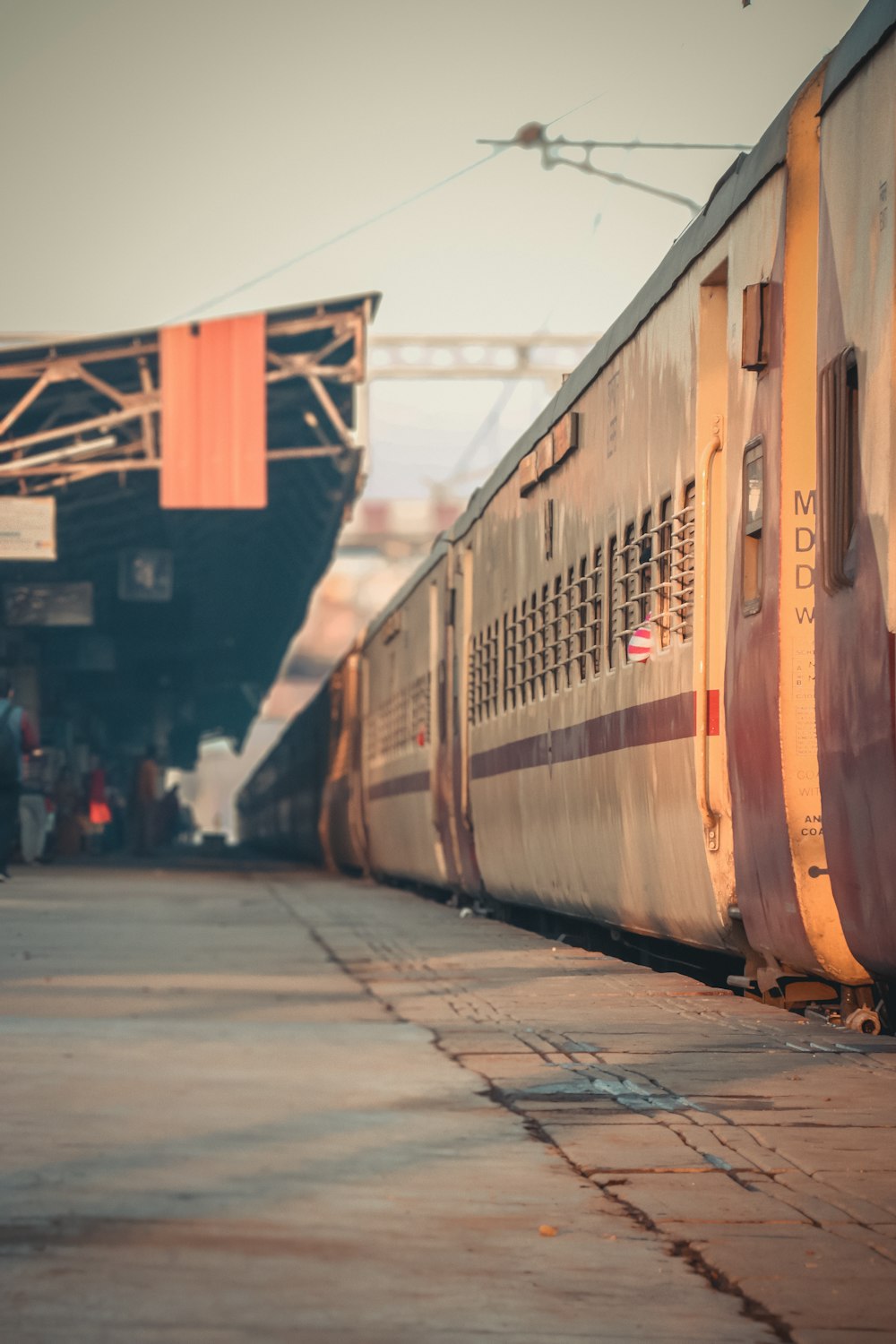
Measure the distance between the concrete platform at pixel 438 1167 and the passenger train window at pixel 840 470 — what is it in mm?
1628

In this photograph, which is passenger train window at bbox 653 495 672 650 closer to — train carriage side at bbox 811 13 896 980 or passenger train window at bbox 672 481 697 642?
passenger train window at bbox 672 481 697 642

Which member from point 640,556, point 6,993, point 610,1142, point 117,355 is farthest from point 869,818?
point 117,355

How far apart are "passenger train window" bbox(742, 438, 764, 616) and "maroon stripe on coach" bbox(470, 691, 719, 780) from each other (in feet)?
2.87

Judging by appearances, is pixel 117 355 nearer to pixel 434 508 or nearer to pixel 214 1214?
pixel 214 1214

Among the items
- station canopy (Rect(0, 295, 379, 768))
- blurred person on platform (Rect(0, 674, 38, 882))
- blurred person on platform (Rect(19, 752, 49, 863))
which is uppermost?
station canopy (Rect(0, 295, 379, 768))

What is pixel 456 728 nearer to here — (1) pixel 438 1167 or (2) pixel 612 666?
(2) pixel 612 666

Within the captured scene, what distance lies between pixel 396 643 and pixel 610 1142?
1719cm

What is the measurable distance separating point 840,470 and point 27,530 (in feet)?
79.3

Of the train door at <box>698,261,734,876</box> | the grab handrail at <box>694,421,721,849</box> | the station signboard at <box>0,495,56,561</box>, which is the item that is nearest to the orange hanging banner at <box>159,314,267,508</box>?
the station signboard at <box>0,495,56,561</box>

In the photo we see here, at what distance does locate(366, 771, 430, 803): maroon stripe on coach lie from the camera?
19.4 meters

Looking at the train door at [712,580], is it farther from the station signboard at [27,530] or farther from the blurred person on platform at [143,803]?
the blurred person on platform at [143,803]

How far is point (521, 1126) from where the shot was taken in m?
5.52

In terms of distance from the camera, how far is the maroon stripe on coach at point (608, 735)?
8.69 m

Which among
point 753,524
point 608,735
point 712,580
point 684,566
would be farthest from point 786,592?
point 608,735
